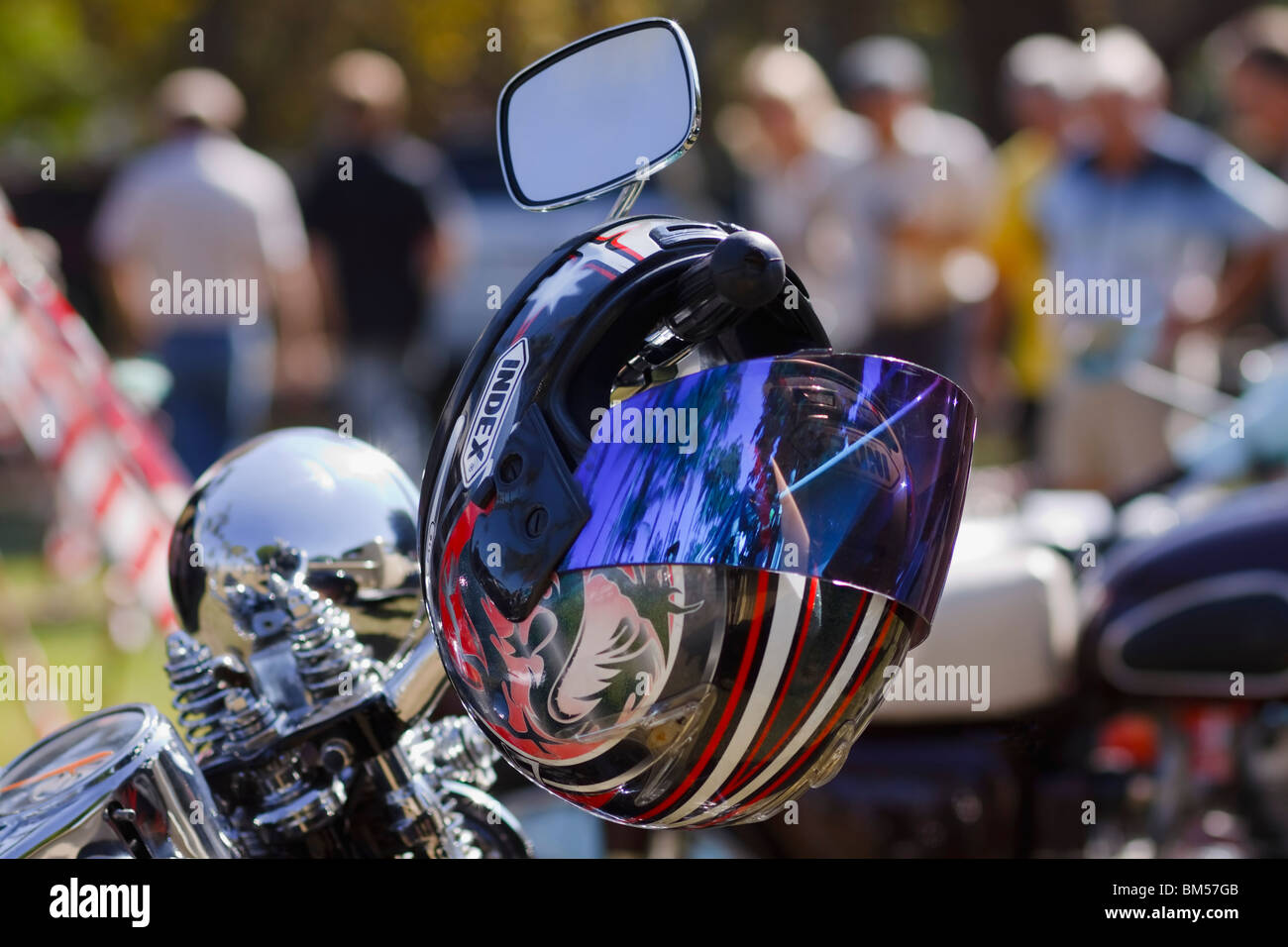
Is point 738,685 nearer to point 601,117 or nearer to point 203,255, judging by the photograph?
point 601,117

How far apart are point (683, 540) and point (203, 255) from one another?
6338 mm

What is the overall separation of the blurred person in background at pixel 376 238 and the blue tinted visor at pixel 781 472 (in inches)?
257

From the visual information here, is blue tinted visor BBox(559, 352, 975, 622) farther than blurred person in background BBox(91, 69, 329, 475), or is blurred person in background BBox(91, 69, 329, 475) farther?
blurred person in background BBox(91, 69, 329, 475)

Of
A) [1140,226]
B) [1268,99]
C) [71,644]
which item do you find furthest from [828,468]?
[71,644]

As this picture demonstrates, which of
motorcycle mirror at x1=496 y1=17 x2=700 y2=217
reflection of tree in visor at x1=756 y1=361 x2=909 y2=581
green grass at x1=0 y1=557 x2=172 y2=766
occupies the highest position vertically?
motorcycle mirror at x1=496 y1=17 x2=700 y2=217

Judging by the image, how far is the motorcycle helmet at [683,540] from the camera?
1.06 metres

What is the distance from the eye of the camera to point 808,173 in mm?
7785

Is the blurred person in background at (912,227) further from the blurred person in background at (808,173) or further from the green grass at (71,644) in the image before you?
the green grass at (71,644)

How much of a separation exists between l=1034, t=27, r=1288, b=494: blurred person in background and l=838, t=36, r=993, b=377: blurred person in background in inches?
21.5

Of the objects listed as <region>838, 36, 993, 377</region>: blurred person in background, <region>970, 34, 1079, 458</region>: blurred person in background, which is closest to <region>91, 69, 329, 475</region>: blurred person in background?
<region>838, 36, 993, 377</region>: blurred person in background

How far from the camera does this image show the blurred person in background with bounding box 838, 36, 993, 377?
711 centimetres

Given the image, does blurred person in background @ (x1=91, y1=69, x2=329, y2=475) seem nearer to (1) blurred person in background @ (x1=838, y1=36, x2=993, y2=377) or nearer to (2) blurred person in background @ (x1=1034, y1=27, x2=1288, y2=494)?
(1) blurred person in background @ (x1=838, y1=36, x2=993, y2=377)

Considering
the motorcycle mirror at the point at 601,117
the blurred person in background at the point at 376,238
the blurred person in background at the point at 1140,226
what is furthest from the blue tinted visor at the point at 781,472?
the blurred person in background at the point at 376,238
